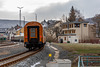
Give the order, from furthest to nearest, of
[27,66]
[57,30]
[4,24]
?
[4,24] → [57,30] → [27,66]

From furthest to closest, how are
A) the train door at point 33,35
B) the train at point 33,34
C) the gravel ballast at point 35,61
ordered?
the train door at point 33,35 < the train at point 33,34 < the gravel ballast at point 35,61

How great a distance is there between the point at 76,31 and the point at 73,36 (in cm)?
229

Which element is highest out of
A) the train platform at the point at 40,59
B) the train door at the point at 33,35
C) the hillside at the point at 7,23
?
the hillside at the point at 7,23

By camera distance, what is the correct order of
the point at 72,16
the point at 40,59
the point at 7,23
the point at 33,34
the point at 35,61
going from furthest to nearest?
the point at 7,23
the point at 72,16
the point at 33,34
the point at 40,59
the point at 35,61

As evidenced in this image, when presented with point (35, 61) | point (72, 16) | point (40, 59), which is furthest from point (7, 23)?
point (35, 61)

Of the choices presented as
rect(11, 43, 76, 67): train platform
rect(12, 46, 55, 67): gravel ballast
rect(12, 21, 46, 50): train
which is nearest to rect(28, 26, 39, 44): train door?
rect(12, 21, 46, 50): train

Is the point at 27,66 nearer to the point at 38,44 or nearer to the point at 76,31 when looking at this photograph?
the point at 38,44

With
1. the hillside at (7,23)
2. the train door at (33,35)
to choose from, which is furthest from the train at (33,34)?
the hillside at (7,23)

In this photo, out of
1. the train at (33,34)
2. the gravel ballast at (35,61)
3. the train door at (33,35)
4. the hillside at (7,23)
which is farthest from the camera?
the hillside at (7,23)

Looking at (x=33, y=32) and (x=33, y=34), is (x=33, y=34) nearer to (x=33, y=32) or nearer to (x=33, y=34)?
(x=33, y=34)

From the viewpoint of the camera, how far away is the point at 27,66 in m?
11.8

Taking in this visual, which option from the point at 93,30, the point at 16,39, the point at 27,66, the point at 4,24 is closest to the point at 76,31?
the point at 93,30

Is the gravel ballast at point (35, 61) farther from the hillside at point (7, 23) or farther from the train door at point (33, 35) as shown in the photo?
the hillside at point (7, 23)

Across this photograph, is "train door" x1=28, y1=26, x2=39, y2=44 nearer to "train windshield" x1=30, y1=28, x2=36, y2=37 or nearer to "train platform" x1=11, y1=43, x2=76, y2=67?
"train windshield" x1=30, y1=28, x2=36, y2=37
